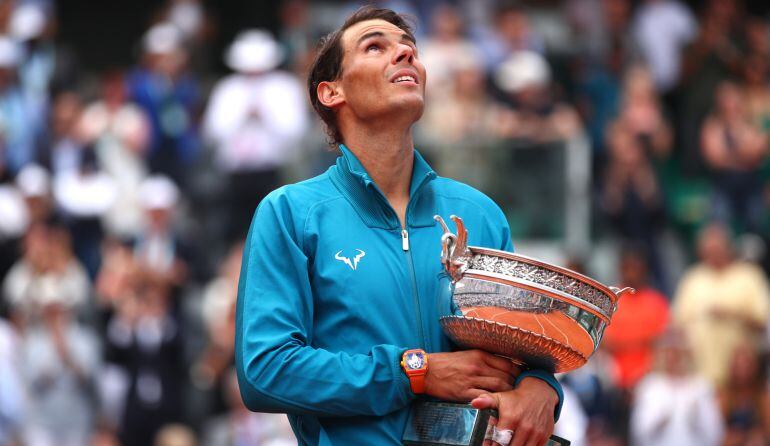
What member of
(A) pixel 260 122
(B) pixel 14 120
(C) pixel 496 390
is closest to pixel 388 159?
(C) pixel 496 390

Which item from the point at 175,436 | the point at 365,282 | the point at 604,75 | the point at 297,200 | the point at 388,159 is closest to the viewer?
the point at 365,282

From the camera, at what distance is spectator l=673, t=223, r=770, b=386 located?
11508 millimetres

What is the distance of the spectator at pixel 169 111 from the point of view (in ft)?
45.8

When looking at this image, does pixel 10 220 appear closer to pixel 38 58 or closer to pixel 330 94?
pixel 38 58

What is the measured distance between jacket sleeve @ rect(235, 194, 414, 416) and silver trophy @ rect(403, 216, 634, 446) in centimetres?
15

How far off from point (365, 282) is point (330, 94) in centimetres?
66

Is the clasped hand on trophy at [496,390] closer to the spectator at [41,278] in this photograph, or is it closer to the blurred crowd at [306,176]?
the blurred crowd at [306,176]

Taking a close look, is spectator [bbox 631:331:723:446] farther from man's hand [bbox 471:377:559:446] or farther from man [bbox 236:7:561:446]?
man's hand [bbox 471:377:559:446]

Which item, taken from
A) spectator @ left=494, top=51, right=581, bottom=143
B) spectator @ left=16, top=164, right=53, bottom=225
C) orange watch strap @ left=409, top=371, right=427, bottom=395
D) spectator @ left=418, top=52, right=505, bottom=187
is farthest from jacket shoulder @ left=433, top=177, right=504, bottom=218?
spectator @ left=16, top=164, right=53, bottom=225

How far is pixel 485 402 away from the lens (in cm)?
358

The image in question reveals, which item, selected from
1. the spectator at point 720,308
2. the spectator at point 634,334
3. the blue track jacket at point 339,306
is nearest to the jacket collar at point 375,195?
the blue track jacket at point 339,306

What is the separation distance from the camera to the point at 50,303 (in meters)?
12.1

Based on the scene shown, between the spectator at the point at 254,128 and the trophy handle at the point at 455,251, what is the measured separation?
9.41m

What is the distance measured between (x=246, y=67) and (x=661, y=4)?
16.1 feet
